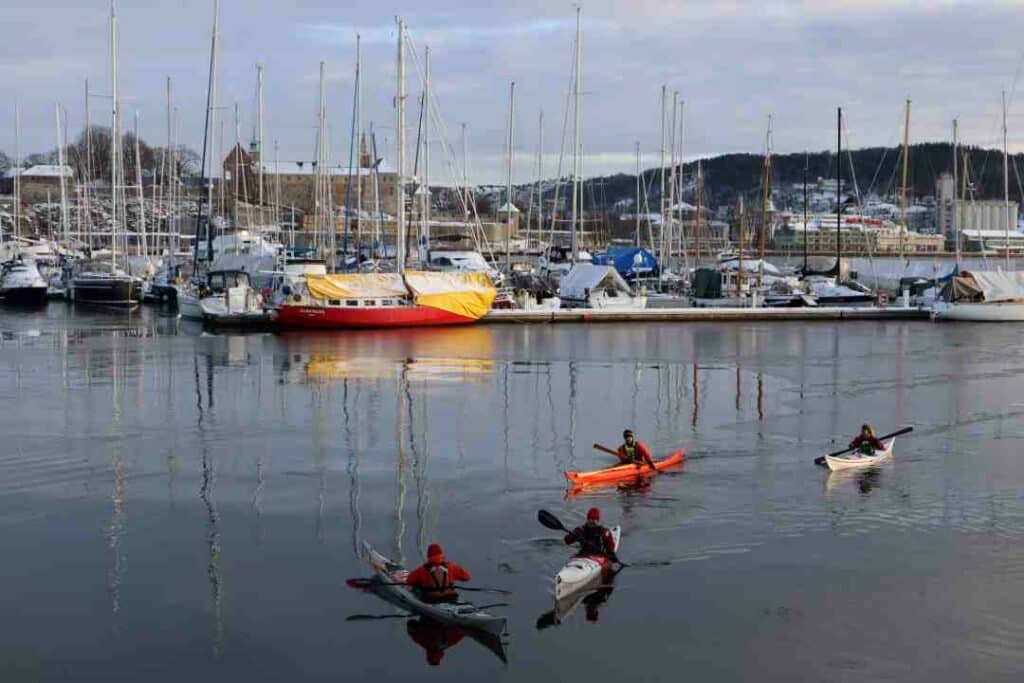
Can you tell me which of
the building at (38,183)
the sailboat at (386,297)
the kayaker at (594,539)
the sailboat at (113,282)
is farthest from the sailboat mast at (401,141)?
the building at (38,183)

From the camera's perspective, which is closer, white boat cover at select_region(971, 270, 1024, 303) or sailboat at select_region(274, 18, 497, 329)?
sailboat at select_region(274, 18, 497, 329)

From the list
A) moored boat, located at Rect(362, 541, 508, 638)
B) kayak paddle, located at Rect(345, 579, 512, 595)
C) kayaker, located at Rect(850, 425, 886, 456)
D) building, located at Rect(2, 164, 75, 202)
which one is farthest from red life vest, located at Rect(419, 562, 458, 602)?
building, located at Rect(2, 164, 75, 202)

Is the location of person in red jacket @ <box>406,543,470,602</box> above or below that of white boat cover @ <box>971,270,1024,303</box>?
below

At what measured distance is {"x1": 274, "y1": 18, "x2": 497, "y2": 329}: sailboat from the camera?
61.2 meters

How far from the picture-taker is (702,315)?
7069 centimetres

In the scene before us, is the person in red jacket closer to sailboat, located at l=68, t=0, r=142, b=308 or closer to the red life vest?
the red life vest

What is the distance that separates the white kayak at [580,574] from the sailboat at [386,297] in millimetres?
41552

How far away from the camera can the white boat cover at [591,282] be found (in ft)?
236

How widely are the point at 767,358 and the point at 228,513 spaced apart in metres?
32.8

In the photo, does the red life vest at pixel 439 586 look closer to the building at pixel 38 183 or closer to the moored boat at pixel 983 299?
the moored boat at pixel 983 299

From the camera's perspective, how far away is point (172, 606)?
19109 mm

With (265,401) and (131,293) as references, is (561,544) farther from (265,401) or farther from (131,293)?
(131,293)

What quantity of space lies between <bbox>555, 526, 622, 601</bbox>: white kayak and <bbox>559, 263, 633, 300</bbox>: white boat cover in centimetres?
5141

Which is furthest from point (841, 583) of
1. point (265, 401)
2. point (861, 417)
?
point (265, 401)
